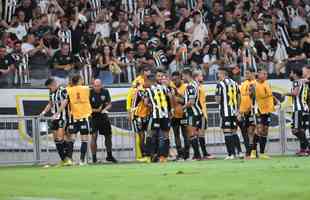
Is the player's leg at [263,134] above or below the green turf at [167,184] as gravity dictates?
above

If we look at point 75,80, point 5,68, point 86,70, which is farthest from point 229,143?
point 5,68

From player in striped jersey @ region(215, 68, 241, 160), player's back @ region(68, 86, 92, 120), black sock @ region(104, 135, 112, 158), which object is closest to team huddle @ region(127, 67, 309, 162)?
player in striped jersey @ region(215, 68, 241, 160)

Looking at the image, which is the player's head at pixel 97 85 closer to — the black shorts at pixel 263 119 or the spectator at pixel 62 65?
the spectator at pixel 62 65

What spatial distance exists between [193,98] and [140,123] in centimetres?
159

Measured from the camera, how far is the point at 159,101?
2184 centimetres

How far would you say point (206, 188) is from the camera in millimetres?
12141

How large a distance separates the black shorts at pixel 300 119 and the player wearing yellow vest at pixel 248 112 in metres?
1.42

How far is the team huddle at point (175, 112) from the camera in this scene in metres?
22.0

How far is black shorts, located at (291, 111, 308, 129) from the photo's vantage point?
926 inches

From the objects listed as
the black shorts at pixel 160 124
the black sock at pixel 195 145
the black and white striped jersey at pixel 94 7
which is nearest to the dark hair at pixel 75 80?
the black shorts at pixel 160 124

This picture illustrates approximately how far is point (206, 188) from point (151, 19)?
16.8m

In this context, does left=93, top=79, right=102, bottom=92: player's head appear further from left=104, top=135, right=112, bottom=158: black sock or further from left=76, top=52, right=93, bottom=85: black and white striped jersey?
left=76, top=52, right=93, bottom=85: black and white striped jersey

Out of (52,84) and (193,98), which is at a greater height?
(52,84)

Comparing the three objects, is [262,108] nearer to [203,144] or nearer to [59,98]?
[203,144]
